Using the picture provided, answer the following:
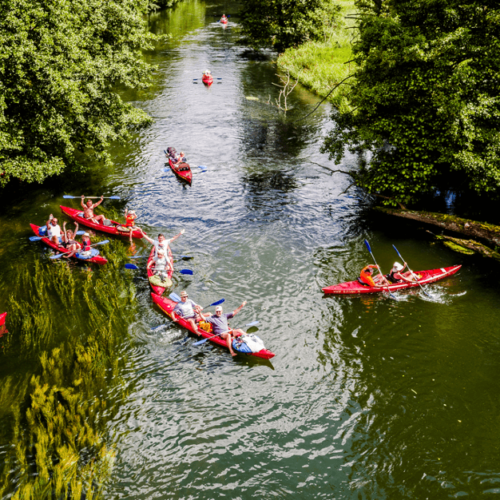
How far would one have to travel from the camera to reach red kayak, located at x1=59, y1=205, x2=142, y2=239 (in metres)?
18.7

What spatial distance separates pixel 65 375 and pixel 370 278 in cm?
1031

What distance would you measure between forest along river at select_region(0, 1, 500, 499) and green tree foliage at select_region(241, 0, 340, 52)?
81.4ft

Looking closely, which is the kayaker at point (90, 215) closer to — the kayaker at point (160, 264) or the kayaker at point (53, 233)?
the kayaker at point (53, 233)

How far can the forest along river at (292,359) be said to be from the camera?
987cm

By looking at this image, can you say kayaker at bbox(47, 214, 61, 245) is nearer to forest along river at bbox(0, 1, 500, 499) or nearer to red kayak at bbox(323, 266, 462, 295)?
forest along river at bbox(0, 1, 500, 499)

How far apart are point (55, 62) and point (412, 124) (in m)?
14.1

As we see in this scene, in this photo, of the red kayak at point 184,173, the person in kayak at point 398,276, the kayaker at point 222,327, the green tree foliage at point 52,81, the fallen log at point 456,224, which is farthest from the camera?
the red kayak at point 184,173

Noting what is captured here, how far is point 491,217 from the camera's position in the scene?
18.2 meters

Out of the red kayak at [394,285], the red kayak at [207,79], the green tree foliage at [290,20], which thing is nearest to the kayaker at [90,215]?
the red kayak at [394,285]

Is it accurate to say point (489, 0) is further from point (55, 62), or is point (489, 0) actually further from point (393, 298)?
point (55, 62)

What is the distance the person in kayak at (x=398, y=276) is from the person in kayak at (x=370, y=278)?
37 cm

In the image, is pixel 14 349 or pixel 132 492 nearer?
pixel 132 492

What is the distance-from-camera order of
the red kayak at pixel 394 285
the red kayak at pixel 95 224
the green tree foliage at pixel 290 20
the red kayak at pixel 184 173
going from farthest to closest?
the green tree foliage at pixel 290 20, the red kayak at pixel 184 173, the red kayak at pixel 95 224, the red kayak at pixel 394 285

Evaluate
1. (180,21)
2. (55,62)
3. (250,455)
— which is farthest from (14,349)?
(180,21)
